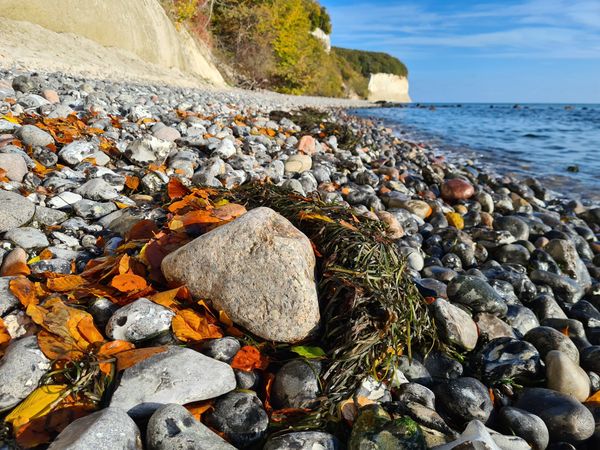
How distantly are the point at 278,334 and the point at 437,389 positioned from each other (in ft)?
2.66

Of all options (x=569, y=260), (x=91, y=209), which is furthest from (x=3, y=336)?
(x=569, y=260)

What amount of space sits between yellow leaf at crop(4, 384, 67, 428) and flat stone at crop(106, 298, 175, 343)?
0.27m

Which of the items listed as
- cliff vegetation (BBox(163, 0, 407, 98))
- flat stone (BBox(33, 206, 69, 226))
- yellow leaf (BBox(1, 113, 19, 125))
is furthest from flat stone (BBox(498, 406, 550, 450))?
cliff vegetation (BBox(163, 0, 407, 98))

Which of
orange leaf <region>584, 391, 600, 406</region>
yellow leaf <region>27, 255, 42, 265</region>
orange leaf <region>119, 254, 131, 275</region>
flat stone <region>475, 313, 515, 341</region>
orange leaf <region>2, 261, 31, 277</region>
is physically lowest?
orange leaf <region>584, 391, 600, 406</region>

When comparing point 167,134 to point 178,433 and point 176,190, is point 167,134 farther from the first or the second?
point 178,433

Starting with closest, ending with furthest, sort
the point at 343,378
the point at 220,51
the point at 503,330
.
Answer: the point at 343,378 → the point at 503,330 → the point at 220,51

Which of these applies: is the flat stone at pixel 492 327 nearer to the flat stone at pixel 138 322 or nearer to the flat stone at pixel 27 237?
the flat stone at pixel 138 322

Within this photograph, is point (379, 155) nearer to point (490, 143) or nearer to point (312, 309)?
point (312, 309)

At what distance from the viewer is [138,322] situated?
5.40 ft

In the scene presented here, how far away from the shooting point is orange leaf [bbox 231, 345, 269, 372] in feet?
5.48

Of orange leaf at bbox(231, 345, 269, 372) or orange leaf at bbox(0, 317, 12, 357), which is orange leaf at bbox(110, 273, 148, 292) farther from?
orange leaf at bbox(231, 345, 269, 372)

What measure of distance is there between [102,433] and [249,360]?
63cm

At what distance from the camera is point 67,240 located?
2.49 metres

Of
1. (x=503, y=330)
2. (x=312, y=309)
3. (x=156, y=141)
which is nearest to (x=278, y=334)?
(x=312, y=309)
